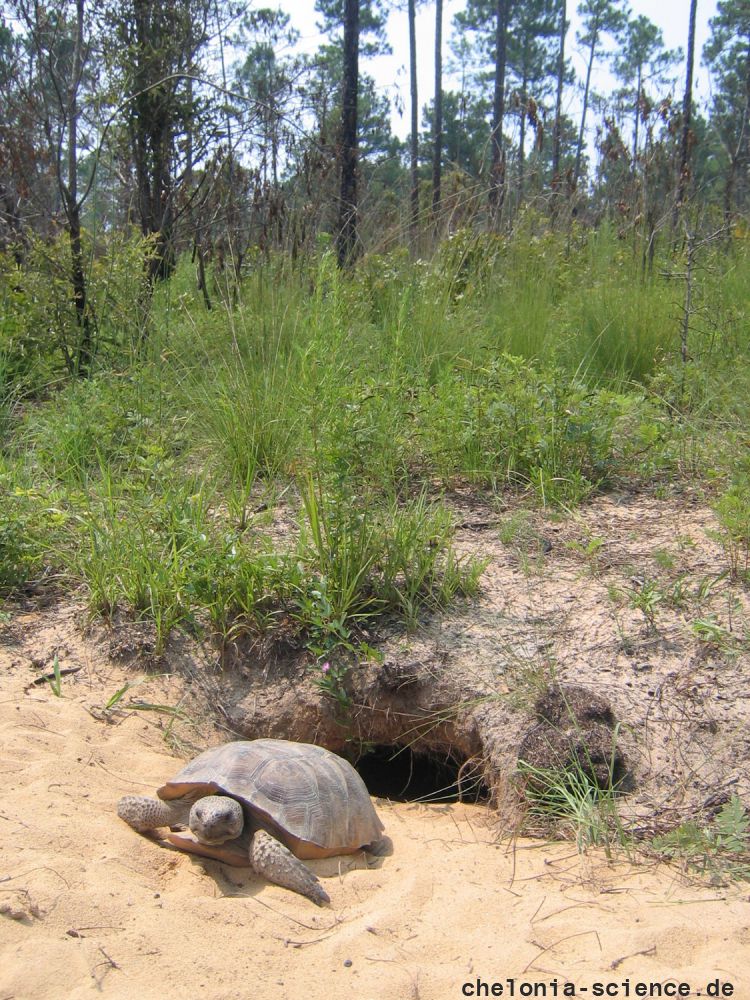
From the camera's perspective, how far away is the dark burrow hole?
3.42 metres

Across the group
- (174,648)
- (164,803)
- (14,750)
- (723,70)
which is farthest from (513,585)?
(723,70)

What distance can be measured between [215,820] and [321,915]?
15.9 inches

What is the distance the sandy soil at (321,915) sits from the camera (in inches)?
77.7

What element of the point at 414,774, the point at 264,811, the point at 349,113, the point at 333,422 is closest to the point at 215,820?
the point at 264,811

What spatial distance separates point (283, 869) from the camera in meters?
2.48

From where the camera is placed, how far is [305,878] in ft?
8.09

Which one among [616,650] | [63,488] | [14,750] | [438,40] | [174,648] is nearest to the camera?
[14,750]

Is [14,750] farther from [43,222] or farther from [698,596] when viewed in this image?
[43,222]

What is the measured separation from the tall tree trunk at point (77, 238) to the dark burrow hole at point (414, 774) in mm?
3526

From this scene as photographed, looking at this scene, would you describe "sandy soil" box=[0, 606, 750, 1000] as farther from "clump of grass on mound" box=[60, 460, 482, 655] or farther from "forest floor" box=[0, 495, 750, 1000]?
"clump of grass on mound" box=[60, 460, 482, 655]

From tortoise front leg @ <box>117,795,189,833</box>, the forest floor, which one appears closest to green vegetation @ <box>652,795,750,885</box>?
the forest floor

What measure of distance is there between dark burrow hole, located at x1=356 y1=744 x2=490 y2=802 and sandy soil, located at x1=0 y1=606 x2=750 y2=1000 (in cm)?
45

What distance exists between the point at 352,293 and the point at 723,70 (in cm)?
2224

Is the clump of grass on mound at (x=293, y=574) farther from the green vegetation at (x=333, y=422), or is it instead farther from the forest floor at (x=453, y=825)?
the forest floor at (x=453, y=825)
